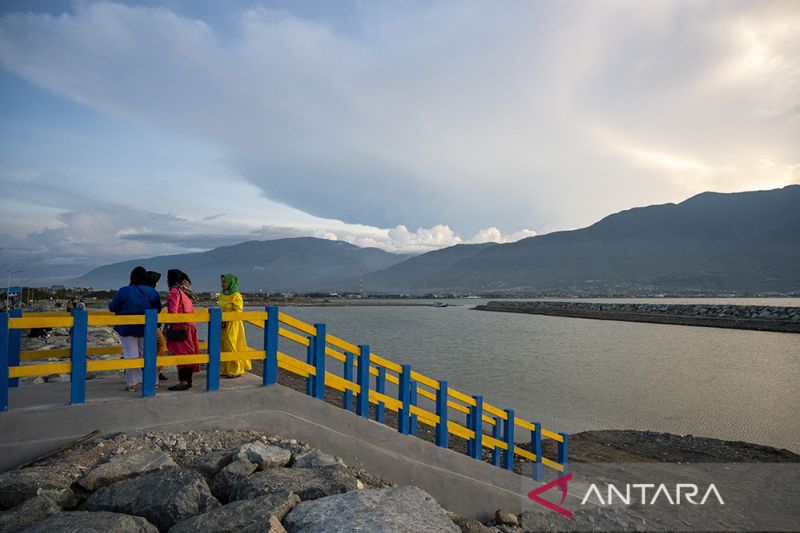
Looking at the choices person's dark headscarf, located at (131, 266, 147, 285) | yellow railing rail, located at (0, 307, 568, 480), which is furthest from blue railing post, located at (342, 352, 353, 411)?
person's dark headscarf, located at (131, 266, 147, 285)

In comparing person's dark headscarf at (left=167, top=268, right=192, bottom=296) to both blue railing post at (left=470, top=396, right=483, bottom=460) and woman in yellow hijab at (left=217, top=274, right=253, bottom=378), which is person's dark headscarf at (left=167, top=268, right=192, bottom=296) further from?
blue railing post at (left=470, top=396, right=483, bottom=460)

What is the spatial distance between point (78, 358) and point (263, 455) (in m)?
2.36

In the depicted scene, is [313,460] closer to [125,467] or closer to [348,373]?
[125,467]

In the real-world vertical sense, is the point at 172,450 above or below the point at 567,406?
above

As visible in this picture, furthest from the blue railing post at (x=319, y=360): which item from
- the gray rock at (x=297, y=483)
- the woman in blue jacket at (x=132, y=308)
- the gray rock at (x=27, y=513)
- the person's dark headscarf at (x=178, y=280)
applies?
the gray rock at (x=27, y=513)

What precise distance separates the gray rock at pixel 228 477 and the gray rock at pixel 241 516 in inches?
22.6

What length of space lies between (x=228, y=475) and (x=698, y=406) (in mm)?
19685

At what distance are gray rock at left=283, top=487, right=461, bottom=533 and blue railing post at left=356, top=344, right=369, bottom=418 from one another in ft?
6.68

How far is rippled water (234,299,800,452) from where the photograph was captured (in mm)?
16211

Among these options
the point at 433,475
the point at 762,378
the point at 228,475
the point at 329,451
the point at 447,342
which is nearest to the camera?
the point at 228,475

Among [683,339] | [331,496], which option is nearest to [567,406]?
[331,496]

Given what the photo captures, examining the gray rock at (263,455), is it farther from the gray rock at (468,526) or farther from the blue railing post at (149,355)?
the gray rock at (468,526)

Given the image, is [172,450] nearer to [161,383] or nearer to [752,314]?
[161,383]

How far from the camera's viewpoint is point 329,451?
244 inches
